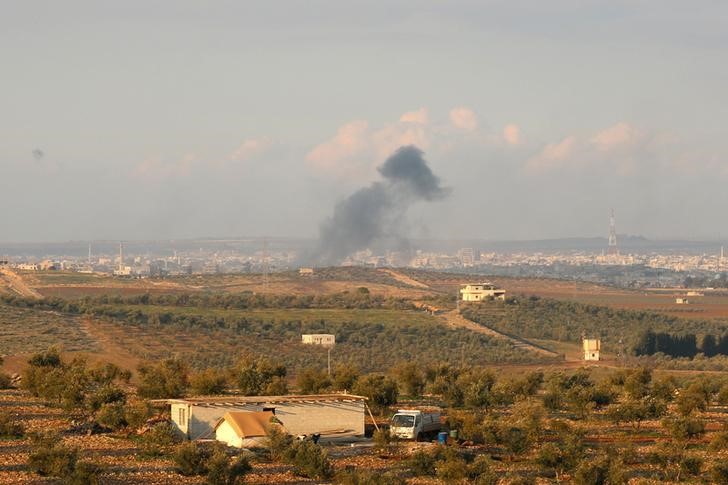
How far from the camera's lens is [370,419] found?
33688 mm

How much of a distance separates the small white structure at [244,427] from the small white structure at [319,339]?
3937cm

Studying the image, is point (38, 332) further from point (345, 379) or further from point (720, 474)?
point (720, 474)

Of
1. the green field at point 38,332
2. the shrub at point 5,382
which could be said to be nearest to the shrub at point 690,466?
the shrub at point 5,382

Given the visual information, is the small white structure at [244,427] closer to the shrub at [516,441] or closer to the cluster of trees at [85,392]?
the cluster of trees at [85,392]

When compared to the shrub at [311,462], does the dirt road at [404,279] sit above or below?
above

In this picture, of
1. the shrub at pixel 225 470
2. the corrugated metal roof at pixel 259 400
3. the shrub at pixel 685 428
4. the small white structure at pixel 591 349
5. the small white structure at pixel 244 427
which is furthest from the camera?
the small white structure at pixel 591 349

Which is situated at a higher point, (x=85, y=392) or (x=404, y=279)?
(x=404, y=279)

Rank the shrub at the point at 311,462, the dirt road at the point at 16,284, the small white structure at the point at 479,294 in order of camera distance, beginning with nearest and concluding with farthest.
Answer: the shrub at the point at 311,462 < the dirt road at the point at 16,284 < the small white structure at the point at 479,294

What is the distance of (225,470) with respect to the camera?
24.7 meters

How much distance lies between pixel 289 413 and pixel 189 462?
5.28 metres

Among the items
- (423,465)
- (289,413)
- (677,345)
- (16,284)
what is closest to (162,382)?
(289,413)

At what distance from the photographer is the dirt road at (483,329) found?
7538 centimetres

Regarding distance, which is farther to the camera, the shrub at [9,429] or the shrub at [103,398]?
the shrub at [103,398]

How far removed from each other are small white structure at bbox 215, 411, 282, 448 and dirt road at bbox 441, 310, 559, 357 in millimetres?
44969
